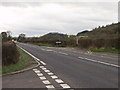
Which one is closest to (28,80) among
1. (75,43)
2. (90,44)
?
(90,44)

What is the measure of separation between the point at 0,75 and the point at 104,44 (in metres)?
36.7

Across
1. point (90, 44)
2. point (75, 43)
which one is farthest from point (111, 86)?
point (75, 43)

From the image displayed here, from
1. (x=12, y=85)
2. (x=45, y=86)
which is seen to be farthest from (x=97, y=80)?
(x=12, y=85)

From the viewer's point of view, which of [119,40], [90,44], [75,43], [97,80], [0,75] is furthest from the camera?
[75,43]

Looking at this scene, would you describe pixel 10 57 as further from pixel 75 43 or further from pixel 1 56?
pixel 75 43

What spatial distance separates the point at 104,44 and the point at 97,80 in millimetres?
37880

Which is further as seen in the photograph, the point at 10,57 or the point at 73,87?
the point at 10,57

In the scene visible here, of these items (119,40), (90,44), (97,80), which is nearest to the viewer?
(97,80)

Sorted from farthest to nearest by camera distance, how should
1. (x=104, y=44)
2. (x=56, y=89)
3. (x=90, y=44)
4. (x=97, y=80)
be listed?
1. (x=90, y=44)
2. (x=104, y=44)
3. (x=97, y=80)
4. (x=56, y=89)

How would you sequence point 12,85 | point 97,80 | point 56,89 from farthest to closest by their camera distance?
1. point 97,80
2. point 12,85
3. point 56,89

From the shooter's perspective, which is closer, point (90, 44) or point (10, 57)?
point (10, 57)

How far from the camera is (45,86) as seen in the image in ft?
35.1

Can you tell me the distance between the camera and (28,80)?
12.2 meters

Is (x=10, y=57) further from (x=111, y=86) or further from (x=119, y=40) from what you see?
(x=119, y=40)
